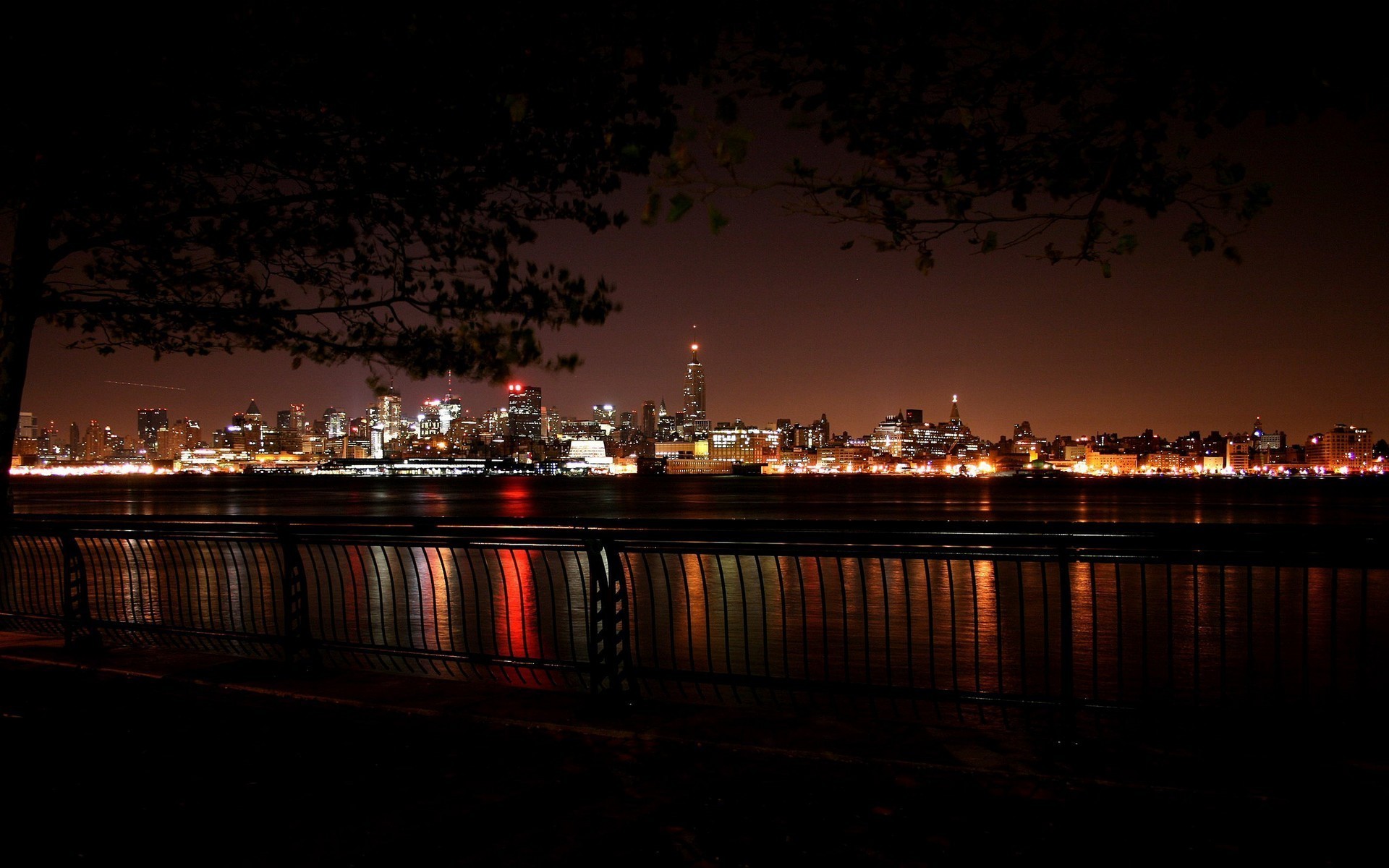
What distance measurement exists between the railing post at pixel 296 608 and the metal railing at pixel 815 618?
0.03 m

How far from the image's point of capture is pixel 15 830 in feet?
13.5

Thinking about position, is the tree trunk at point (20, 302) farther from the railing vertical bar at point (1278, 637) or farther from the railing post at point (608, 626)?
the railing vertical bar at point (1278, 637)

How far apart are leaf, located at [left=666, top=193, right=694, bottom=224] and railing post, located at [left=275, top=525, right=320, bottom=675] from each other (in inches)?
191

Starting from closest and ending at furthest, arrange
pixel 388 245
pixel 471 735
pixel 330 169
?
pixel 471 735 < pixel 330 169 < pixel 388 245

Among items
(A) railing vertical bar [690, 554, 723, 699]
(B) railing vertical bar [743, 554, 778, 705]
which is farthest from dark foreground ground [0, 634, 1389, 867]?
(B) railing vertical bar [743, 554, 778, 705]

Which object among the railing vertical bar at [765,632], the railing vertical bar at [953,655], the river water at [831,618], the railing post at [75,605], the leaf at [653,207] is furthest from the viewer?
the railing post at [75,605]

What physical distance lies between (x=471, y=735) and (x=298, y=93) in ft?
22.7

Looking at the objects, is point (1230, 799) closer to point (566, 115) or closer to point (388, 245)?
point (566, 115)

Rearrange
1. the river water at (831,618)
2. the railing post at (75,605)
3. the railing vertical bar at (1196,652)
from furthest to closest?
1. the railing post at (75,605)
2. the river water at (831,618)
3. the railing vertical bar at (1196,652)

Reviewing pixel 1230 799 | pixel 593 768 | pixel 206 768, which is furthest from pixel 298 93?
pixel 1230 799

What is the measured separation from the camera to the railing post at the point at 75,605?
27.0ft

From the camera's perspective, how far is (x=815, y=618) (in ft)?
41.6

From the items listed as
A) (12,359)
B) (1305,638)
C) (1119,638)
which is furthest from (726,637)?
(12,359)

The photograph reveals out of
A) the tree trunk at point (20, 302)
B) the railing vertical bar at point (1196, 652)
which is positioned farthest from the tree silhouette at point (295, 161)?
the railing vertical bar at point (1196, 652)
